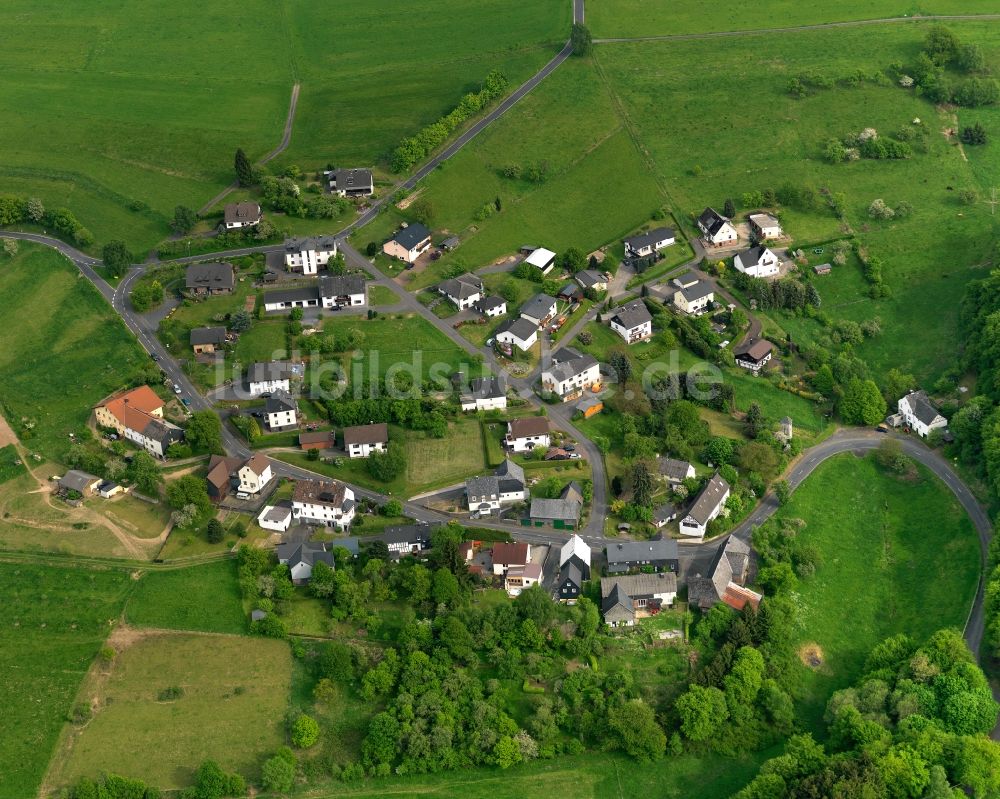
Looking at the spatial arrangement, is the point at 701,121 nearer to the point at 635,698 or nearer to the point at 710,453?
the point at 710,453

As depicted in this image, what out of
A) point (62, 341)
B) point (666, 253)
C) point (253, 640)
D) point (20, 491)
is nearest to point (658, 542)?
point (253, 640)

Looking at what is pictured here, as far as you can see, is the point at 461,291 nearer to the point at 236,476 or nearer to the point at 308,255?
the point at 308,255

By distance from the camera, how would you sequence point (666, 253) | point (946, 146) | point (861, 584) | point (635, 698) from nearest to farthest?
point (635, 698) < point (861, 584) < point (666, 253) < point (946, 146)

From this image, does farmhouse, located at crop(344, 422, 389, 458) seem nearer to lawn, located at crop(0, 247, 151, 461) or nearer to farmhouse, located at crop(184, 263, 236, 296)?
lawn, located at crop(0, 247, 151, 461)

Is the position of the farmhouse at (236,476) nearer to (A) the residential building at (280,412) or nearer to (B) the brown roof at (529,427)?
(A) the residential building at (280,412)

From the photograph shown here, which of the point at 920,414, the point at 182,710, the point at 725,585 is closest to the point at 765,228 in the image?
the point at 920,414

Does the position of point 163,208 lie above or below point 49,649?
above

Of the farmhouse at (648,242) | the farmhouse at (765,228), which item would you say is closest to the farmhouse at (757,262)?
the farmhouse at (765,228)
